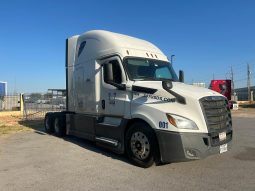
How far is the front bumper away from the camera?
7.33 metres

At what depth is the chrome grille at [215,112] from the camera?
299 inches

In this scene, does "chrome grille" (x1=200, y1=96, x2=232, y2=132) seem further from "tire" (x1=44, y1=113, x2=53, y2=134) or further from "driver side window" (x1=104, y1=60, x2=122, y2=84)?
"tire" (x1=44, y1=113, x2=53, y2=134)

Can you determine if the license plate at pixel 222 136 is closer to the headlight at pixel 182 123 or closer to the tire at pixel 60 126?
the headlight at pixel 182 123

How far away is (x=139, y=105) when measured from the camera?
327 inches

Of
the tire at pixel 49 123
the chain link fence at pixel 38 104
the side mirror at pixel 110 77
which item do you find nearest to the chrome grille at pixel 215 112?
the side mirror at pixel 110 77

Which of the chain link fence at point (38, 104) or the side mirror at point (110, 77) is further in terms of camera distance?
the chain link fence at point (38, 104)

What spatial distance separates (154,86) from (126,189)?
279 cm

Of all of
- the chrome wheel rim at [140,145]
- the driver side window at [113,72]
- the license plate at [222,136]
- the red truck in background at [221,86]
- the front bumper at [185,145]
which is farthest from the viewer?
the red truck in background at [221,86]

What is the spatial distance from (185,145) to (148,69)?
2.85 m

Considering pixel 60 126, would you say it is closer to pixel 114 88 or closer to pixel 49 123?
pixel 49 123

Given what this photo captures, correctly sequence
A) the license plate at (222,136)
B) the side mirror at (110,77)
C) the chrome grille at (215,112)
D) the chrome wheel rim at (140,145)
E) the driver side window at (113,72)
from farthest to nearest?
the driver side window at (113,72) → the side mirror at (110,77) → the chrome wheel rim at (140,145) → the license plate at (222,136) → the chrome grille at (215,112)

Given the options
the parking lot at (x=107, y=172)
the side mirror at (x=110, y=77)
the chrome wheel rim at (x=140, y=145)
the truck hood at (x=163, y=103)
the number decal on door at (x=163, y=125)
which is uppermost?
the side mirror at (x=110, y=77)

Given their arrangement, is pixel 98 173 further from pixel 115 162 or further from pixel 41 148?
pixel 41 148

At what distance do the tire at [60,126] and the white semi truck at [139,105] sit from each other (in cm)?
91
